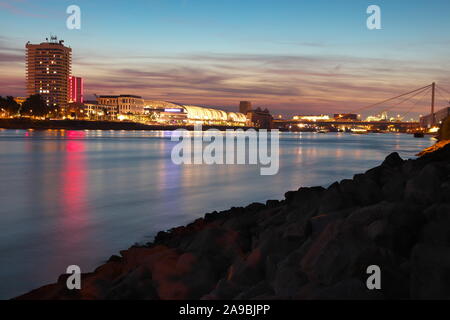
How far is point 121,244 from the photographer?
880 cm

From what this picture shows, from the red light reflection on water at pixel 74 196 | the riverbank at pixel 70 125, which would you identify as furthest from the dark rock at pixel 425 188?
the riverbank at pixel 70 125

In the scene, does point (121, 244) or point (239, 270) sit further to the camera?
point (121, 244)

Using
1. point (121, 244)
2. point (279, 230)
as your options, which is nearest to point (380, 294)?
point (279, 230)

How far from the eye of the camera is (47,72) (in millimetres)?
193875

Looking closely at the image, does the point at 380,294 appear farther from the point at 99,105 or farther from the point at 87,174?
the point at 99,105

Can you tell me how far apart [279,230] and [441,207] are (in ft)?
6.26

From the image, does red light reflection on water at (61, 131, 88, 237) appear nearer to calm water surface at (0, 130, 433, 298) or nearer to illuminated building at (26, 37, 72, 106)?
calm water surface at (0, 130, 433, 298)

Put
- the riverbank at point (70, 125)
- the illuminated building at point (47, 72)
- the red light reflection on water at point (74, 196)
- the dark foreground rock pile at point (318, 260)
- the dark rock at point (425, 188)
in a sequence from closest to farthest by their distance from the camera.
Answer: the dark foreground rock pile at point (318, 260)
the dark rock at point (425, 188)
the red light reflection on water at point (74, 196)
the riverbank at point (70, 125)
the illuminated building at point (47, 72)

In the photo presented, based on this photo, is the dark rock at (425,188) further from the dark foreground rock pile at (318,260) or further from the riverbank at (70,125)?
the riverbank at (70,125)

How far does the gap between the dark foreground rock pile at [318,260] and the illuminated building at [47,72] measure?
→ 199 m

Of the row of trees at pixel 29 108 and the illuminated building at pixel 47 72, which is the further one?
the illuminated building at pixel 47 72

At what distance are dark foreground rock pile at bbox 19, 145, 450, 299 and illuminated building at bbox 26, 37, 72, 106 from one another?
199 meters

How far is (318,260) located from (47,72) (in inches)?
8145

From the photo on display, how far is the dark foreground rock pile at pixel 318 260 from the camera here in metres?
4.07
